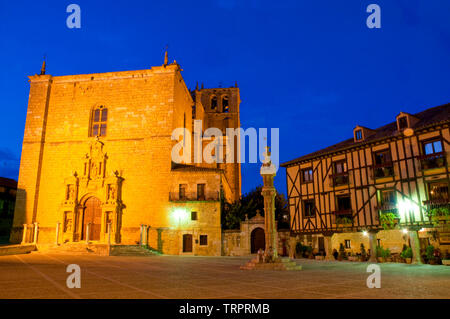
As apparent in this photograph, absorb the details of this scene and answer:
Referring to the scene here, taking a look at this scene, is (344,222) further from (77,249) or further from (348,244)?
(77,249)

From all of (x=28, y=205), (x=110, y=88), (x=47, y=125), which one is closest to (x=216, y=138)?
(x=110, y=88)

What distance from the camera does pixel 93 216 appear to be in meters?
25.4

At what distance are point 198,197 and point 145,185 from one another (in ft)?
13.7

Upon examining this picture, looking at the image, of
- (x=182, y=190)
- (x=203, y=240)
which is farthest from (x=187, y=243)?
(x=182, y=190)

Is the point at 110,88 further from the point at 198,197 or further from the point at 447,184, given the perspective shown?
the point at 447,184

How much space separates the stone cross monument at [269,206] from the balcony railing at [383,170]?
330 inches

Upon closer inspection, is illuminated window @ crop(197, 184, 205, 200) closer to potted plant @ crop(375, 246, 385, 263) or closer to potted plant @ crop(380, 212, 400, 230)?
potted plant @ crop(375, 246, 385, 263)

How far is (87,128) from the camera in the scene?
27109 millimetres

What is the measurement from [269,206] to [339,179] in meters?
9.14

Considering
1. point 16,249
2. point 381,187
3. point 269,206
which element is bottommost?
point 16,249

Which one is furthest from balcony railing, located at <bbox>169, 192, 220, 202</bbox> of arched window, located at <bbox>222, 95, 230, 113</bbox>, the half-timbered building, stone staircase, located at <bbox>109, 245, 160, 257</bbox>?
arched window, located at <bbox>222, 95, 230, 113</bbox>

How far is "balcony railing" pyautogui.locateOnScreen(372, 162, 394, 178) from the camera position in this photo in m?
18.9

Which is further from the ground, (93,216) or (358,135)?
(358,135)

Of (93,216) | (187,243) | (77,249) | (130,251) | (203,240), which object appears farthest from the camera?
(93,216)
